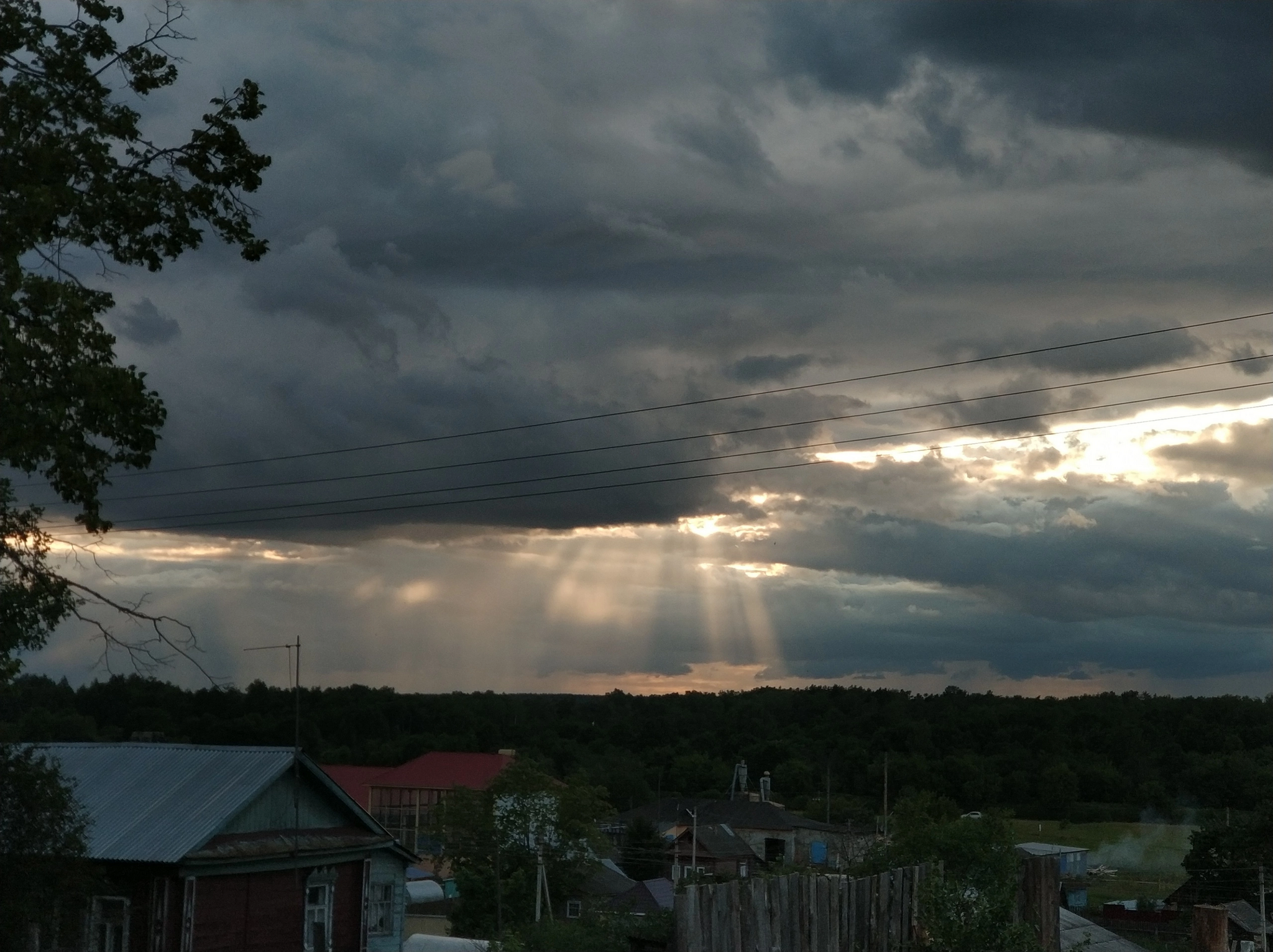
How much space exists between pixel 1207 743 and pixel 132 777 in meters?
89.8

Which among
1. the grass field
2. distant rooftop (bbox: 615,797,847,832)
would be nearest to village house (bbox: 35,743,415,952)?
distant rooftop (bbox: 615,797,847,832)

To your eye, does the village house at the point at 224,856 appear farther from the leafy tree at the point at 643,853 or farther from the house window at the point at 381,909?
the leafy tree at the point at 643,853

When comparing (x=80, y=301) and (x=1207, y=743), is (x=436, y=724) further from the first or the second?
(x=80, y=301)

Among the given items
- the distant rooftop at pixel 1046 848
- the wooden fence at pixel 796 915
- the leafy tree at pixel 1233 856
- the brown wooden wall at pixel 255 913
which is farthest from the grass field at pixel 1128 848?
the wooden fence at pixel 796 915

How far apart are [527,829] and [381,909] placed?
745 inches

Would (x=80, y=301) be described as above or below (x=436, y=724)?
above

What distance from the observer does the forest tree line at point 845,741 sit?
80875 millimetres

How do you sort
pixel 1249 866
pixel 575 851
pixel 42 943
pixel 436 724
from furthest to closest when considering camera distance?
1. pixel 436 724
2. pixel 1249 866
3. pixel 575 851
4. pixel 42 943

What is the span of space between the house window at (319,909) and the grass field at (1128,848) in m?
59.2

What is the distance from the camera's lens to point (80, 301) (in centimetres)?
1328

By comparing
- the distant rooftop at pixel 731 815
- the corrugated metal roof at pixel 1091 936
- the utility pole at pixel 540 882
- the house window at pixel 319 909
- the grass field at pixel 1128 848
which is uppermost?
the house window at pixel 319 909

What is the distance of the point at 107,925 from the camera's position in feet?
85.1

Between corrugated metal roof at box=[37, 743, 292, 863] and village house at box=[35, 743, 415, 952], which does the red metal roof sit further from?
corrugated metal roof at box=[37, 743, 292, 863]

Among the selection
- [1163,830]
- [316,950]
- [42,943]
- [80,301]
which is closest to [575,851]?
[316,950]
